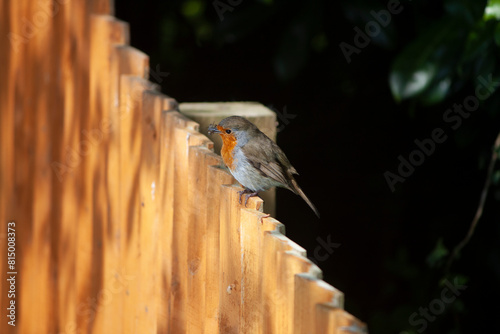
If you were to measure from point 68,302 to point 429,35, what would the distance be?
223 cm

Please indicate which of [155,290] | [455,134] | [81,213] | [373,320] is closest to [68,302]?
[81,213]

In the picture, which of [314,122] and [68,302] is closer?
[68,302]

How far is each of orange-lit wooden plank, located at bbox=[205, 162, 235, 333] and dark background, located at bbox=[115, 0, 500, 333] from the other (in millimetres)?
1591

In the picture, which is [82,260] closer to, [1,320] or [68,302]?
[68,302]

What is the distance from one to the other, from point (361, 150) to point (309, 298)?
3801 millimetres

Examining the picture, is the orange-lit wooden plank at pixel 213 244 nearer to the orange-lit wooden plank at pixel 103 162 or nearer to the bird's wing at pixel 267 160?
the bird's wing at pixel 267 160

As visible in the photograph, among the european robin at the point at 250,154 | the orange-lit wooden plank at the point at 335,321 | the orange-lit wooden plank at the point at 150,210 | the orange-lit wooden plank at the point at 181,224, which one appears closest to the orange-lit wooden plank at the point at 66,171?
the orange-lit wooden plank at the point at 150,210

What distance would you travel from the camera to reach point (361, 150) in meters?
5.36

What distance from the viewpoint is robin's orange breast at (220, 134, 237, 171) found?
339 centimetres

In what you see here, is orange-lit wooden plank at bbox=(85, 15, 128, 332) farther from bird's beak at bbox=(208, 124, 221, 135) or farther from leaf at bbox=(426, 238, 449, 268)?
leaf at bbox=(426, 238, 449, 268)

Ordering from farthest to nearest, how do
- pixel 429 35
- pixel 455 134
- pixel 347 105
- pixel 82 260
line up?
pixel 347 105 → pixel 455 134 → pixel 82 260 → pixel 429 35

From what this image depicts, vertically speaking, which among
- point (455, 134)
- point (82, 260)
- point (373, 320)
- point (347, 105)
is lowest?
point (373, 320)

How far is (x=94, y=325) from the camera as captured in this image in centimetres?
394

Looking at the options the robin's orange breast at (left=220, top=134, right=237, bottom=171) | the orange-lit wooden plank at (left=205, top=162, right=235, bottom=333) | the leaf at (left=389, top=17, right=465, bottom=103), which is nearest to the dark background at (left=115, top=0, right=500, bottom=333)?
the leaf at (left=389, top=17, right=465, bottom=103)
